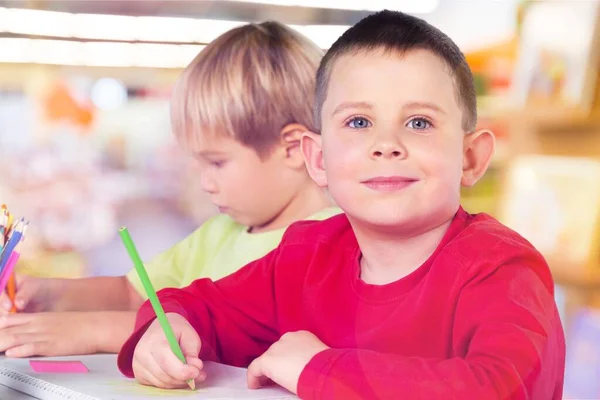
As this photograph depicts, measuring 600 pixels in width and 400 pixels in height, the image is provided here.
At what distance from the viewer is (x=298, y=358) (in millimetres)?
611

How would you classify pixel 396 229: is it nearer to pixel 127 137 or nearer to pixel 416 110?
pixel 416 110

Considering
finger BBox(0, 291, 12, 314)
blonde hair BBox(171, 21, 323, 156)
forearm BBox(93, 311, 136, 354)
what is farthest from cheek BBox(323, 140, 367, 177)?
finger BBox(0, 291, 12, 314)

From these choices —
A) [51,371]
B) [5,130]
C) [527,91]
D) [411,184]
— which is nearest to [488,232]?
[411,184]

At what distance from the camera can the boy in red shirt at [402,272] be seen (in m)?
0.56

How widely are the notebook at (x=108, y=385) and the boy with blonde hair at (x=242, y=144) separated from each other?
0.05 metres

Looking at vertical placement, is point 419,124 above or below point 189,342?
above

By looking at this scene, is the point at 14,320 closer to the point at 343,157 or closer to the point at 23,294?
the point at 23,294

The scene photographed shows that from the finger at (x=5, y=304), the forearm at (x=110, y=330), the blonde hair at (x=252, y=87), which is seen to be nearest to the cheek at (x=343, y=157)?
the blonde hair at (x=252, y=87)

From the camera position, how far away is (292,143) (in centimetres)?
81

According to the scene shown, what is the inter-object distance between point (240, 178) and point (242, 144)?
0.10 feet

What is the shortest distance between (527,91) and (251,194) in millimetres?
259

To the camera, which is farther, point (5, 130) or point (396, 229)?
point (5, 130)

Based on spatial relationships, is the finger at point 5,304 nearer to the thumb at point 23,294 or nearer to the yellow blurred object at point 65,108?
the thumb at point 23,294

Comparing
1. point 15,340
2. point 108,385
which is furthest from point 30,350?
point 108,385
